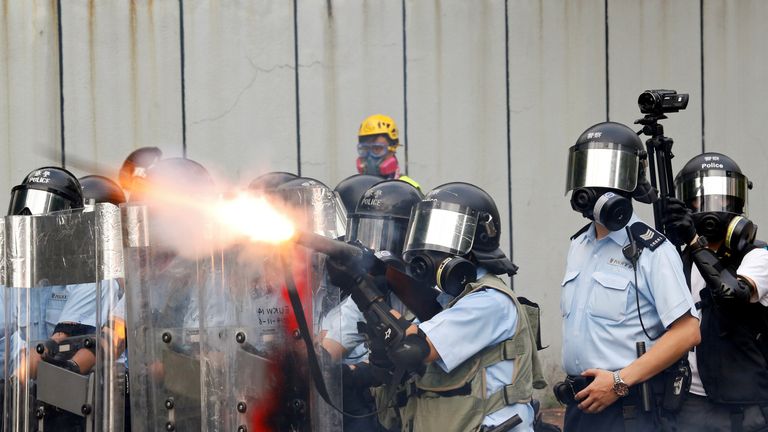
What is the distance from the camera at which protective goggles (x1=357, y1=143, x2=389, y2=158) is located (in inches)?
290

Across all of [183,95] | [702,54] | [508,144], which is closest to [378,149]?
[508,144]

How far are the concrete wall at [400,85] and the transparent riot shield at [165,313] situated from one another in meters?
4.43

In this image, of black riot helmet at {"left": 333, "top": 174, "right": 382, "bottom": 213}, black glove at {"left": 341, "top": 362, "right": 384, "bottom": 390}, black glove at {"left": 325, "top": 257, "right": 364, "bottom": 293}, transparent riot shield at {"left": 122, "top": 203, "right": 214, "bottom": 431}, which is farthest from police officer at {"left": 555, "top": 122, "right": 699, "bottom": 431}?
transparent riot shield at {"left": 122, "top": 203, "right": 214, "bottom": 431}

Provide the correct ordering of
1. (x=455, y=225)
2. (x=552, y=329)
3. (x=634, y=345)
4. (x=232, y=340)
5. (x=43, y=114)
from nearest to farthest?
1. (x=232, y=340)
2. (x=455, y=225)
3. (x=634, y=345)
4. (x=43, y=114)
5. (x=552, y=329)

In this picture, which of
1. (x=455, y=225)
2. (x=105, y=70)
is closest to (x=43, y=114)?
(x=105, y=70)

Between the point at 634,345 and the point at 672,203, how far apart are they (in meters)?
0.64

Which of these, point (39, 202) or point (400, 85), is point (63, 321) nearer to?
point (39, 202)

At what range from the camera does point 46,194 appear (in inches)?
189

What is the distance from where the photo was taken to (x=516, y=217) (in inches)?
310

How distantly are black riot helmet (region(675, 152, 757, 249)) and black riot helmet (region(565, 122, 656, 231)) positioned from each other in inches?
27.7

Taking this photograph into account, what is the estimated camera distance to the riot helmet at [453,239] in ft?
12.8

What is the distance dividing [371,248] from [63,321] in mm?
1528

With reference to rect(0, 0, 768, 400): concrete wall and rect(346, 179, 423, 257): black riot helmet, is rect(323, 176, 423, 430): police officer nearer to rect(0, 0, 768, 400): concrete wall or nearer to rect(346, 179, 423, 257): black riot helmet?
rect(346, 179, 423, 257): black riot helmet

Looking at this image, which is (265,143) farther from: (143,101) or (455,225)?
(455,225)
